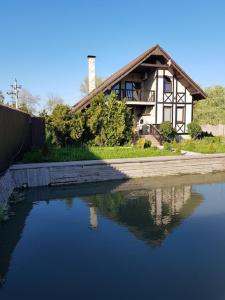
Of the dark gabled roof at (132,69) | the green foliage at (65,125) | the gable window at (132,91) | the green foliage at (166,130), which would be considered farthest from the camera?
the gable window at (132,91)

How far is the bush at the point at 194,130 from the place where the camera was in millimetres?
23547

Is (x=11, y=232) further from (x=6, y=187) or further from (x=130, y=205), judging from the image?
(x=130, y=205)

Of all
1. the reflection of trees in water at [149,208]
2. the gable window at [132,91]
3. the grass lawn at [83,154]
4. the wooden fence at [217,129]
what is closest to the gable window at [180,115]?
the gable window at [132,91]

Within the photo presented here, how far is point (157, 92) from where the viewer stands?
2353cm

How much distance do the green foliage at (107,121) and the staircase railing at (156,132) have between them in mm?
4425

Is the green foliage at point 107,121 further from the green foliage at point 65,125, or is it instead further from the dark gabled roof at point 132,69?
the dark gabled roof at point 132,69

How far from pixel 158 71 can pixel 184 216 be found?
17133mm

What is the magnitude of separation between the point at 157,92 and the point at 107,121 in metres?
7.28

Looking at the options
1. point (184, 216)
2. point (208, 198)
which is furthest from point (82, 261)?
point (208, 198)

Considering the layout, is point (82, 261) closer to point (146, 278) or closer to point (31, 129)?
point (146, 278)

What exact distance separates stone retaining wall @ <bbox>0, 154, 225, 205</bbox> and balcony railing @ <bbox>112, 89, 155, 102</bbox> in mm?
9649

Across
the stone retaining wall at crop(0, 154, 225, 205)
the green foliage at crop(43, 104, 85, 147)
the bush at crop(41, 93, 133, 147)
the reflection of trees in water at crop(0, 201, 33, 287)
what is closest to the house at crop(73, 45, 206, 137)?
the bush at crop(41, 93, 133, 147)

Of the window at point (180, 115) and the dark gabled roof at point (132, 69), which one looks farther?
the window at point (180, 115)

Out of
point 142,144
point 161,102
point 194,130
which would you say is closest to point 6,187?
point 142,144
